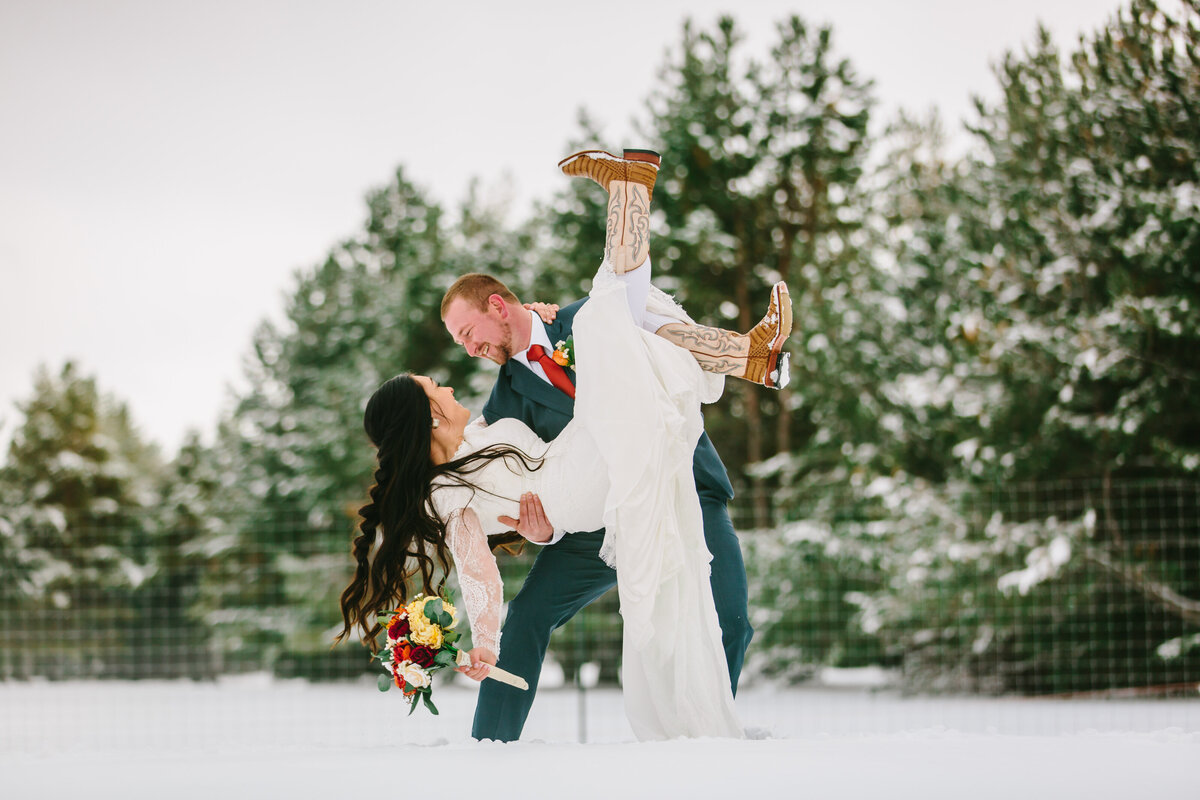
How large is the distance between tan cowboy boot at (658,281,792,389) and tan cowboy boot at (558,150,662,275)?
284mm

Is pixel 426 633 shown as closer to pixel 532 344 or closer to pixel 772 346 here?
pixel 532 344

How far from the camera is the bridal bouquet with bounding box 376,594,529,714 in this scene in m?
2.24

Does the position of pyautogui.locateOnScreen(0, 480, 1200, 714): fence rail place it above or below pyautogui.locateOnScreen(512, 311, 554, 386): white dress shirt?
below

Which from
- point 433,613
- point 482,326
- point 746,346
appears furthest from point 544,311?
point 433,613

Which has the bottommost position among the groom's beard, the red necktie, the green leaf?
the green leaf

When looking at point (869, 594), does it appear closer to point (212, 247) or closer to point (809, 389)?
point (809, 389)

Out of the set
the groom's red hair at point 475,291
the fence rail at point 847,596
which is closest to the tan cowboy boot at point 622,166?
the groom's red hair at point 475,291

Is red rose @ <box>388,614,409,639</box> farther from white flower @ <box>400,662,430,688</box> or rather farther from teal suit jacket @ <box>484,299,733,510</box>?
teal suit jacket @ <box>484,299,733,510</box>

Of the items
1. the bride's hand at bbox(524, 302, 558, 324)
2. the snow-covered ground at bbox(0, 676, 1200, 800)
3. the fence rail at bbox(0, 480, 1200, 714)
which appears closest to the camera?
the snow-covered ground at bbox(0, 676, 1200, 800)

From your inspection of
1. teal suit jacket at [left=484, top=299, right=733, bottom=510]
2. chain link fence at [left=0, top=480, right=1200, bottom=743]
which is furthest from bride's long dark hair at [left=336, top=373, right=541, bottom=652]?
chain link fence at [left=0, top=480, right=1200, bottom=743]

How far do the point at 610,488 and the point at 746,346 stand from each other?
1.90 ft

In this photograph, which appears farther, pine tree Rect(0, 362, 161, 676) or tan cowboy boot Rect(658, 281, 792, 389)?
pine tree Rect(0, 362, 161, 676)

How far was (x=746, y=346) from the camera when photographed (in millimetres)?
2625

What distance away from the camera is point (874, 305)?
9.45m
